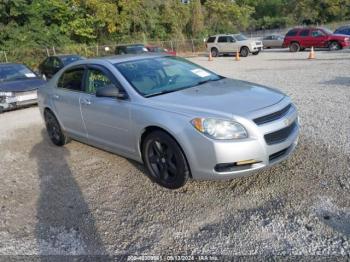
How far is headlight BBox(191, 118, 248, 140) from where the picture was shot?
366 cm

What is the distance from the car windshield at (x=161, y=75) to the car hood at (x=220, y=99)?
0.70 ft

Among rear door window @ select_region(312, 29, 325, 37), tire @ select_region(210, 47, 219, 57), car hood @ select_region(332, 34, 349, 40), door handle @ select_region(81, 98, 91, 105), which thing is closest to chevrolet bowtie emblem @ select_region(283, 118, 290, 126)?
door handle @ select_region(81, 98, 91, 105)

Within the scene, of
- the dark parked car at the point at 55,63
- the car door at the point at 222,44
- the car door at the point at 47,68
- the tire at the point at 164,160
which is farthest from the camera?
the car door at the point at 222,44

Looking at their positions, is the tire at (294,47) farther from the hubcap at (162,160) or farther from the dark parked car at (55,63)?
the hubcap at (162,160)

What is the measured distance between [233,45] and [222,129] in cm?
2535

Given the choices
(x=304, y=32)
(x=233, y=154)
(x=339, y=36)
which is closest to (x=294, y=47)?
(x=304, y=32)

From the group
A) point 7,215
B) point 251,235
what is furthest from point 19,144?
point 251,235

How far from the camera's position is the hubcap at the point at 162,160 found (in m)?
4.10

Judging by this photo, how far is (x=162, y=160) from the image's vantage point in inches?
166

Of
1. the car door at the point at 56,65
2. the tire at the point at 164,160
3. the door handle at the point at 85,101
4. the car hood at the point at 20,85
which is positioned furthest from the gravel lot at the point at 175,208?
the car door at the point at 56,65

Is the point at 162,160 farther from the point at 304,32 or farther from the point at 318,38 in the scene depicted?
the point at 304,32

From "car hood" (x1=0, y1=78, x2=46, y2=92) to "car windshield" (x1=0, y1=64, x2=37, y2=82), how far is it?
14.4 inches

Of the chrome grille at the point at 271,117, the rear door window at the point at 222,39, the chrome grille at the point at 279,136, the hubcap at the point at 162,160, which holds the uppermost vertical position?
the rear door window at the point at 222,39

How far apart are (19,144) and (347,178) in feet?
18.8
